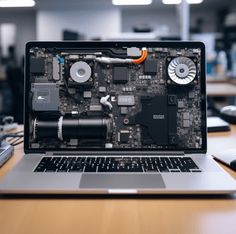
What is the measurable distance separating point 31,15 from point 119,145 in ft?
28.9

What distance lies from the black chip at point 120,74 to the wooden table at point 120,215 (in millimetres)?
373

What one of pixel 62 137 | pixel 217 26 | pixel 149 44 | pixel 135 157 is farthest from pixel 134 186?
pixel 217 26

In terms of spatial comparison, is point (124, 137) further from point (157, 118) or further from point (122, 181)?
point (122, 181)

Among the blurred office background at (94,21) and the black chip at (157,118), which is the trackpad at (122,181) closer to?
the black chip at (157,118)

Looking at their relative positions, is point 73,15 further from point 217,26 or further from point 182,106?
point 182,106

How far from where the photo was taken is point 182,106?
3.05 feet

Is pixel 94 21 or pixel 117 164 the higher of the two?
pixel 94 21

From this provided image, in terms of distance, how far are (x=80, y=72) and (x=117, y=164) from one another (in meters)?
0.28

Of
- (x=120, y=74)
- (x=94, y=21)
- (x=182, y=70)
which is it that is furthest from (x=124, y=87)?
(x=94, y=21)

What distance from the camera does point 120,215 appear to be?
0.59 metres

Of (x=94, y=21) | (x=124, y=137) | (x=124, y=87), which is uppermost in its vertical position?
(x=94, y=21)

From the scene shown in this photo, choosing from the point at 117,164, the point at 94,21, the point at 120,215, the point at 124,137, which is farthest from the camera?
the point at 94,21

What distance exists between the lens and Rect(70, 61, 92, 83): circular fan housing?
93 cm

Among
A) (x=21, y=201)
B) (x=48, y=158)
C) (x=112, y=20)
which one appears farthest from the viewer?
(x=112, y=20)
